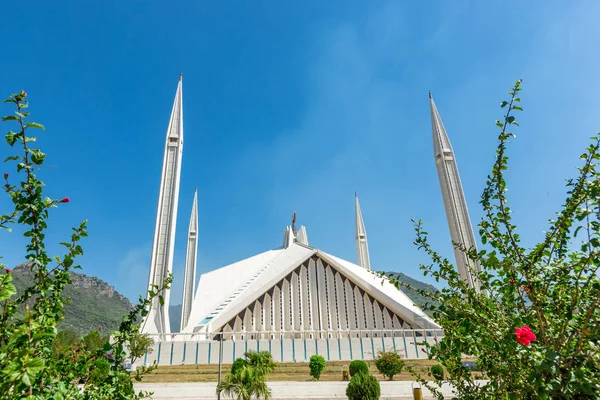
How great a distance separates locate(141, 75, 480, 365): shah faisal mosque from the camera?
53.8ft

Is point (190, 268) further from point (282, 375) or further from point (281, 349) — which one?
point (282, 375)

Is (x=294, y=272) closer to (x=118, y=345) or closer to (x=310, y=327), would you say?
(x=310, y=327)

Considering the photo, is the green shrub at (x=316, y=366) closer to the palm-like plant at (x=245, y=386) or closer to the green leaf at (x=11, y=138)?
the palm-like plant at (x=245, y=386)

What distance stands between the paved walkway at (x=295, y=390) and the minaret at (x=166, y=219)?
22.7 ft

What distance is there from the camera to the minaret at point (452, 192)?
1939 cm

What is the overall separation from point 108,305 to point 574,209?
303 ft

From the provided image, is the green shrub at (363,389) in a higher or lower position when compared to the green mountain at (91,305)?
lower

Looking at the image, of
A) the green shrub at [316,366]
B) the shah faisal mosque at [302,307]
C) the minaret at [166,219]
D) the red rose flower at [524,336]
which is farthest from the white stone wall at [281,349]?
the red rose flower at [524,336]

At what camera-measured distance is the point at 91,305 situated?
7275 centimetres

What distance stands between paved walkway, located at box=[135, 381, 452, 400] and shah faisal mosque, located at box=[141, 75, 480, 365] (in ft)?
21.4

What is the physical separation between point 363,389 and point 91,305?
80.8 metres

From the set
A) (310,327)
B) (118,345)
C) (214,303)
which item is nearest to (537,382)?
(118,345)

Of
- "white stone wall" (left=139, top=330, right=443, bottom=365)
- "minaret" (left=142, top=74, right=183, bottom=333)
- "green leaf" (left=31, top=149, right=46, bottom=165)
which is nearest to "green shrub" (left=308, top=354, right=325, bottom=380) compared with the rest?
"white stone wall" (left=139, top=330, right=443, bottom=365)

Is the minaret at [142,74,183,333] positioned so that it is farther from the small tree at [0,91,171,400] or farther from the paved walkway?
the small tree at [0,91,171,400]
